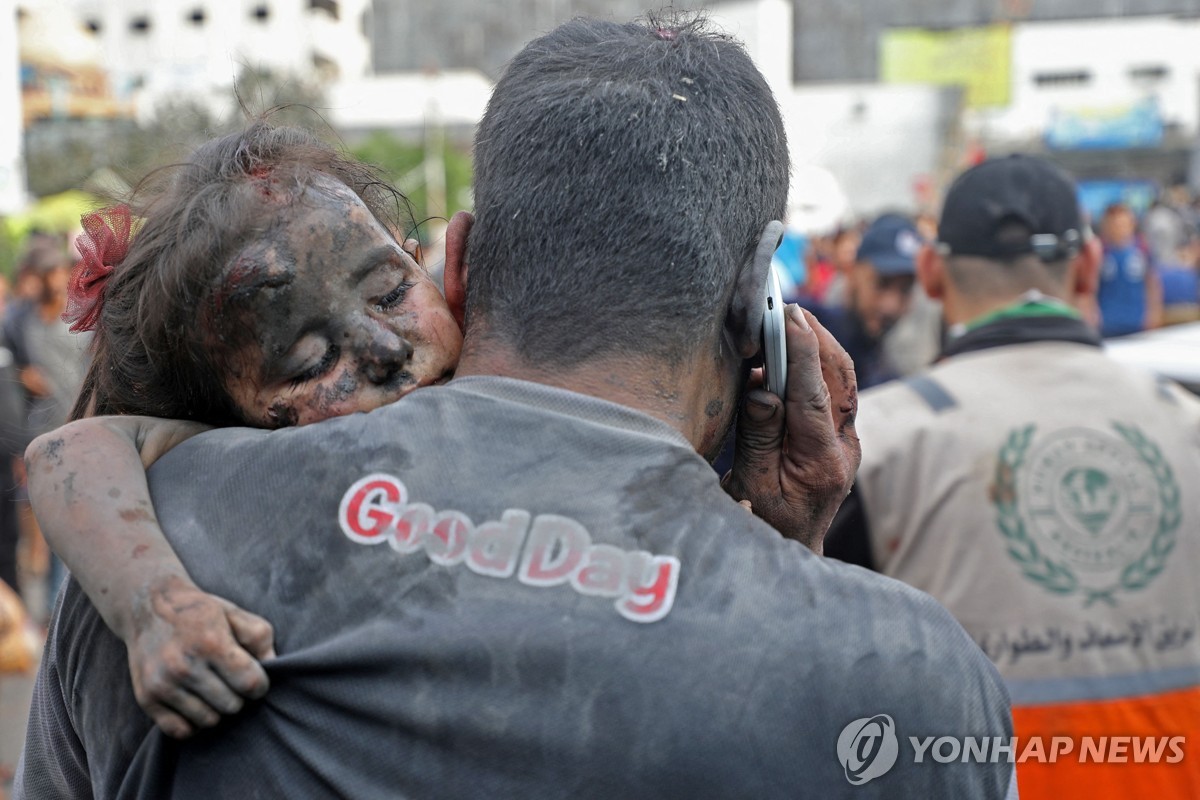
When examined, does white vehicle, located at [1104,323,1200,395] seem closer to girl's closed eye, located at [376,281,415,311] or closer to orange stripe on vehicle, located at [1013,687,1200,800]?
orange stripe on vehicle, located at [1013,687,1200,800]

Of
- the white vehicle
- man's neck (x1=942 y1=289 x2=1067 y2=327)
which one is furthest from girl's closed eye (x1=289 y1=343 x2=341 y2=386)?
the white vehicle

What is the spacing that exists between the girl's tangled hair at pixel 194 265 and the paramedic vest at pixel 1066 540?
1863 mm

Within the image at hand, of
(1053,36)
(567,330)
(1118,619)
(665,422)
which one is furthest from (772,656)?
(1053,36)

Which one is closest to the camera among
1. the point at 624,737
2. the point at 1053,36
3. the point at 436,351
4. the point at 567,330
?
the point at 624,737

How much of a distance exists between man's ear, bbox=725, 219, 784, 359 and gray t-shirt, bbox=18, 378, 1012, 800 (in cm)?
18

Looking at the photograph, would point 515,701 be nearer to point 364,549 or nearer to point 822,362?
point 364,549

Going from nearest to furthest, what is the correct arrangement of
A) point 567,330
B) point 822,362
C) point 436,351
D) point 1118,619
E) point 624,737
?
1. point 624,737
2. point 567,330
3. point 436,351
4. point 822,362
5. point 1118,619

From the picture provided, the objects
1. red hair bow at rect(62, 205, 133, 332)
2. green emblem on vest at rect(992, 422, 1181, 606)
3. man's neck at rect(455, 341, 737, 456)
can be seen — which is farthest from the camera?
green emblem on vest at rect(992, 422, 1181, 606)

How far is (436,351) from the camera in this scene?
1.68 meters

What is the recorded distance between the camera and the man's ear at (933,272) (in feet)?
12.2

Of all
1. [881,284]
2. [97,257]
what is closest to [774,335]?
[97,257]

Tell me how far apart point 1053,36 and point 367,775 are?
56947mm

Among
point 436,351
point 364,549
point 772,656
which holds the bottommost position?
point 772,656

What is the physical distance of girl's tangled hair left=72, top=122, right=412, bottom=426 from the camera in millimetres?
1646
